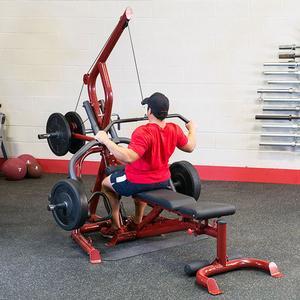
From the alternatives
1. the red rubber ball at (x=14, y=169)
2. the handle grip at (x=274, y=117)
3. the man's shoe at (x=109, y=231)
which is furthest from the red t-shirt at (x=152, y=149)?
the red rubber ball at (x=14, y=169)

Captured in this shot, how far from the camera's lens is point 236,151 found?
5887 mm

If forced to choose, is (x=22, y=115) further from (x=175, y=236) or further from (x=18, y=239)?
(x=175, y=236)

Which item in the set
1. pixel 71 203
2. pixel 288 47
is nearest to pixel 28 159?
pixel 71 203

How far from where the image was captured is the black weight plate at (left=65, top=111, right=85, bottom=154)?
4078mm

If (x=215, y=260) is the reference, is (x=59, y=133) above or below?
above

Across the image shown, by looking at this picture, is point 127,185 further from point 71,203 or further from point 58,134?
point 58,134

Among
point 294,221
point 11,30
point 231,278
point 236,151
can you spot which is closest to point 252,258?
point 231,278

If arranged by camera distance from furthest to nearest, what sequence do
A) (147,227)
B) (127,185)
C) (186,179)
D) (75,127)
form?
(75,127)
(186,179)
(147,227)
(127,185)

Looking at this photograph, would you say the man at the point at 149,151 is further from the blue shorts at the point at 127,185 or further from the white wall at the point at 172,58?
the white wall at the point at 172,58

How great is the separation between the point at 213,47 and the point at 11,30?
2243mm

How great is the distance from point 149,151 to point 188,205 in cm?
48

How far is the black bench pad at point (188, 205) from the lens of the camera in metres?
3.08

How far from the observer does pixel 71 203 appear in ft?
11.2

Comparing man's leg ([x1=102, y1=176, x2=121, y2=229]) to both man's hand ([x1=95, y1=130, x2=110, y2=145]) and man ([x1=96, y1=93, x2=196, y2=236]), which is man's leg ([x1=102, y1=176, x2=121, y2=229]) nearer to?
man ([x1=96, y1=93, x2=196, y2=236])
